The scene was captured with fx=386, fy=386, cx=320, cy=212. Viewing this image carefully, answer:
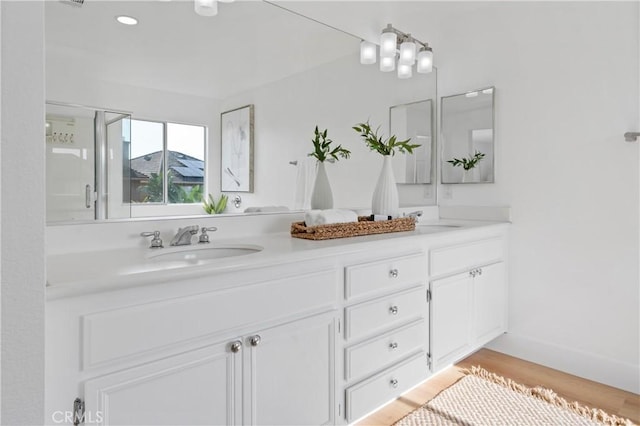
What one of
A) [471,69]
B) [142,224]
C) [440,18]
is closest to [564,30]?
[471,69]

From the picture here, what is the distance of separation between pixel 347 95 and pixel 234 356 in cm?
175

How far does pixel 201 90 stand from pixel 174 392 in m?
1.21

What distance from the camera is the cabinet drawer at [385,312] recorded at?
1.52 metres

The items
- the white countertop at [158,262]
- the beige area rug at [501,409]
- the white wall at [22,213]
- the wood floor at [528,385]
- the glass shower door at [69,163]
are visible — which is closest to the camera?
the white wall at [22,213]

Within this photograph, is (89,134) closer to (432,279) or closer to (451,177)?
(432,279)

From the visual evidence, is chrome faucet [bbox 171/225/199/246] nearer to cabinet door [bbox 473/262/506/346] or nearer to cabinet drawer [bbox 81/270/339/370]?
cabinet drawer [bbox 81/270/339/370]

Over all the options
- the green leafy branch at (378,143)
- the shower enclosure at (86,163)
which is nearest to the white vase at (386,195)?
the green leafy branch at (378,143)

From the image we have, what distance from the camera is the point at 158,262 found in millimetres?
1222

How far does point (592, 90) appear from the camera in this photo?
220cm

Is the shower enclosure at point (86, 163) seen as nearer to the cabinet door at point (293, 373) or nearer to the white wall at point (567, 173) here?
the cabinet door at point (293, 373)

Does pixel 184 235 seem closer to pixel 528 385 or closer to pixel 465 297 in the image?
pixel 465 297

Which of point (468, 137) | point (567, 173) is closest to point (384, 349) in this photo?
point (567, 173)

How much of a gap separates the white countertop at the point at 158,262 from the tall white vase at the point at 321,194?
0.39 meters

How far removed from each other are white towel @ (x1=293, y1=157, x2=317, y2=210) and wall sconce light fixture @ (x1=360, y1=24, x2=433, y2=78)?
810 mm
